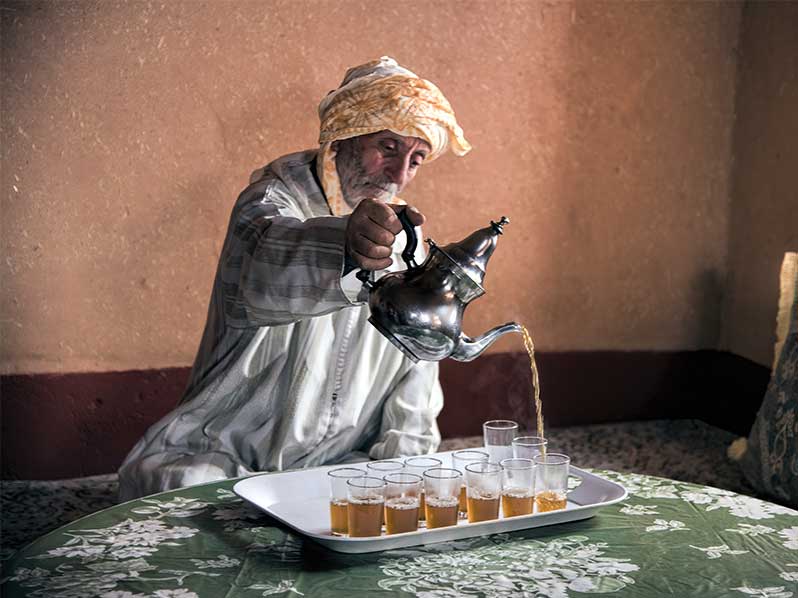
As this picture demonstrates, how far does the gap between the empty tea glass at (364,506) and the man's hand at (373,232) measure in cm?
48

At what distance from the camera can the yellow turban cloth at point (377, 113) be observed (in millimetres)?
2836

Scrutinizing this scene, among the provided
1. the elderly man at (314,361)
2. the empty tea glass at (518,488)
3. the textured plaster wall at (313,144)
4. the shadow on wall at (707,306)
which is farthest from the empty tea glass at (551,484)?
the shadow on wall at (707,306)

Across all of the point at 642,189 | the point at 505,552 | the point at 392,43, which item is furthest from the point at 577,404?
the point at 505,552

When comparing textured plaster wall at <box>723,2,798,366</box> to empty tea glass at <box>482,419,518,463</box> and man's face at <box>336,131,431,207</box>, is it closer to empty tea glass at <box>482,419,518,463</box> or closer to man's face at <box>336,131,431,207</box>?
man's face at <box>336,131,431,207</box>

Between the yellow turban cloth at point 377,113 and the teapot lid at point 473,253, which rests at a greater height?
the yellow turban cloth at point 377,113

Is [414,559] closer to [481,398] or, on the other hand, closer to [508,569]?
[508,569]

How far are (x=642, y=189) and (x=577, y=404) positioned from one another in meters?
0.98

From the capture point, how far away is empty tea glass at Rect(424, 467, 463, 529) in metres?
1.86

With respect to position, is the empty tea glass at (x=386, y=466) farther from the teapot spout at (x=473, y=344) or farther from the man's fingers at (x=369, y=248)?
the man's fingers at (x=369, y=248)

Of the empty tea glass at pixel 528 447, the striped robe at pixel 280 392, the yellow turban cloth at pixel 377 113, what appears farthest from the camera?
the yellow turban cloth at pixel 377 113

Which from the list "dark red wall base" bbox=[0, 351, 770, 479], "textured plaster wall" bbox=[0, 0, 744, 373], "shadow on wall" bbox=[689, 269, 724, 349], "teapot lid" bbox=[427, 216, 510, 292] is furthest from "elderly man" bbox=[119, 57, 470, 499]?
"shadow on wall" bbox=[689, 269, 724, 349]

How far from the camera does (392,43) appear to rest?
4.16 meters

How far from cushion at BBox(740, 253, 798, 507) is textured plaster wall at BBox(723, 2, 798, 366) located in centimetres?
66

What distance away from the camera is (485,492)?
1.89 m
